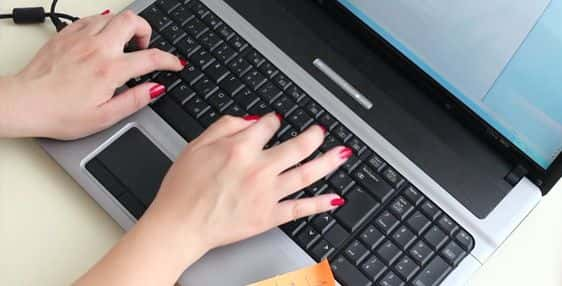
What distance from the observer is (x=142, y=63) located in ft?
2.35

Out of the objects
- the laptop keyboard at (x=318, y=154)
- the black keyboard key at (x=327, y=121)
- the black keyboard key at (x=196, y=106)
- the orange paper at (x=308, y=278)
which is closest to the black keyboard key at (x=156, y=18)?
the laptop keyboard at (x=318, y=154)

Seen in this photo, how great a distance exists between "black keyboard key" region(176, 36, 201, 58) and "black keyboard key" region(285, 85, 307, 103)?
110 millimetres

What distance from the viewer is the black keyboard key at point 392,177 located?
26.6 inches

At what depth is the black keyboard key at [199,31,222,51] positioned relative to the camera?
0.75 metres

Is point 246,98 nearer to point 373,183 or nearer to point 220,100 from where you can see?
point 220,100

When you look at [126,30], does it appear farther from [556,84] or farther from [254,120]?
[556,84]

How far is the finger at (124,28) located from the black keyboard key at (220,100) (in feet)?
0.33

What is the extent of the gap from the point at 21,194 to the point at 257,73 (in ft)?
0.86

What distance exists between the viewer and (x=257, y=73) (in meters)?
0.73

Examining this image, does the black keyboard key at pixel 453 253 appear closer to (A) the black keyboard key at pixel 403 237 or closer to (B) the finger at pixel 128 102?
(A) the black keyboard key at pixel 403 237

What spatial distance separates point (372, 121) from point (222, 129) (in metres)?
0.16

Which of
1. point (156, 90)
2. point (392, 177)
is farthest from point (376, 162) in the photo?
point (156, 90)

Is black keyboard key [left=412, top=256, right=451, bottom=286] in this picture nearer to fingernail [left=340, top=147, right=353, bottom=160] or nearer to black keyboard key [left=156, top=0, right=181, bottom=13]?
fingernail [left=340, top=147, right=353, bottom=160]

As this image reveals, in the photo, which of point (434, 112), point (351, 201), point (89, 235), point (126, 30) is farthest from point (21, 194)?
point (434, 112)
